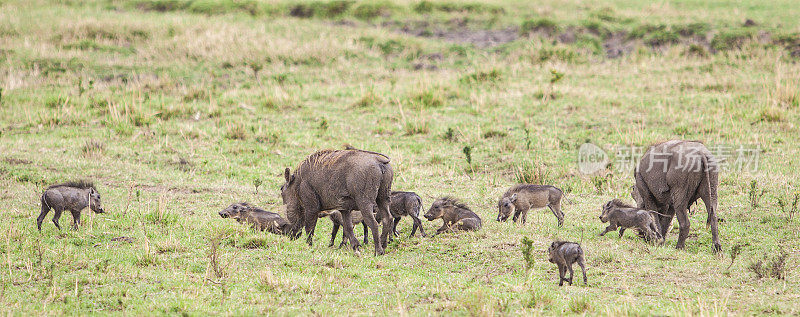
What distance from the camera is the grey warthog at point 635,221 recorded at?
1001cm

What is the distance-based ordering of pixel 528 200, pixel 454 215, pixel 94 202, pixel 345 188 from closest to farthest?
pixel 345 188 < pixel 94 202 < pixel 454 215 < pixel 528 200

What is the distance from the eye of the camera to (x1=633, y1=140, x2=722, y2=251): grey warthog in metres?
9.58

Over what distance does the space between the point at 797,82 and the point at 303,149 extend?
1203 centimetres

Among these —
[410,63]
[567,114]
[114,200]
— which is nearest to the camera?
[114,200]

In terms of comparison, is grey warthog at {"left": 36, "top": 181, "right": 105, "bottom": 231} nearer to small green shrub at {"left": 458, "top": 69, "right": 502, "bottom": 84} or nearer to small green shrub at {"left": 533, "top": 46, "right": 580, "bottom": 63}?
small green shrub at {"left": 458, "top": 69, "right": 502, "bottom": 84}

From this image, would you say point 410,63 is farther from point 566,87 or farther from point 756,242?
point 756,242

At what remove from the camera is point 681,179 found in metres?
9.67

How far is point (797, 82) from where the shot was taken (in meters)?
19.2

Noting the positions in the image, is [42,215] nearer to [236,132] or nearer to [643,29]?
[236,132]

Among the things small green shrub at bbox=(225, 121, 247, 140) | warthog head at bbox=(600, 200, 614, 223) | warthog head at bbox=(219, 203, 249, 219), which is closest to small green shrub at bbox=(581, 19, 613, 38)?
small green shrub at bbox=(225, 121, 247, 140)

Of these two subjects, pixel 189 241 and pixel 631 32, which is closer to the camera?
pixel 189 241

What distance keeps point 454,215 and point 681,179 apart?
294cm

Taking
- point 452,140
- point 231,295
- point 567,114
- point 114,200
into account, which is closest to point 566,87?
point 567,114

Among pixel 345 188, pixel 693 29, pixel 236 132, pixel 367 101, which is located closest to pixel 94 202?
pixel 345 188
